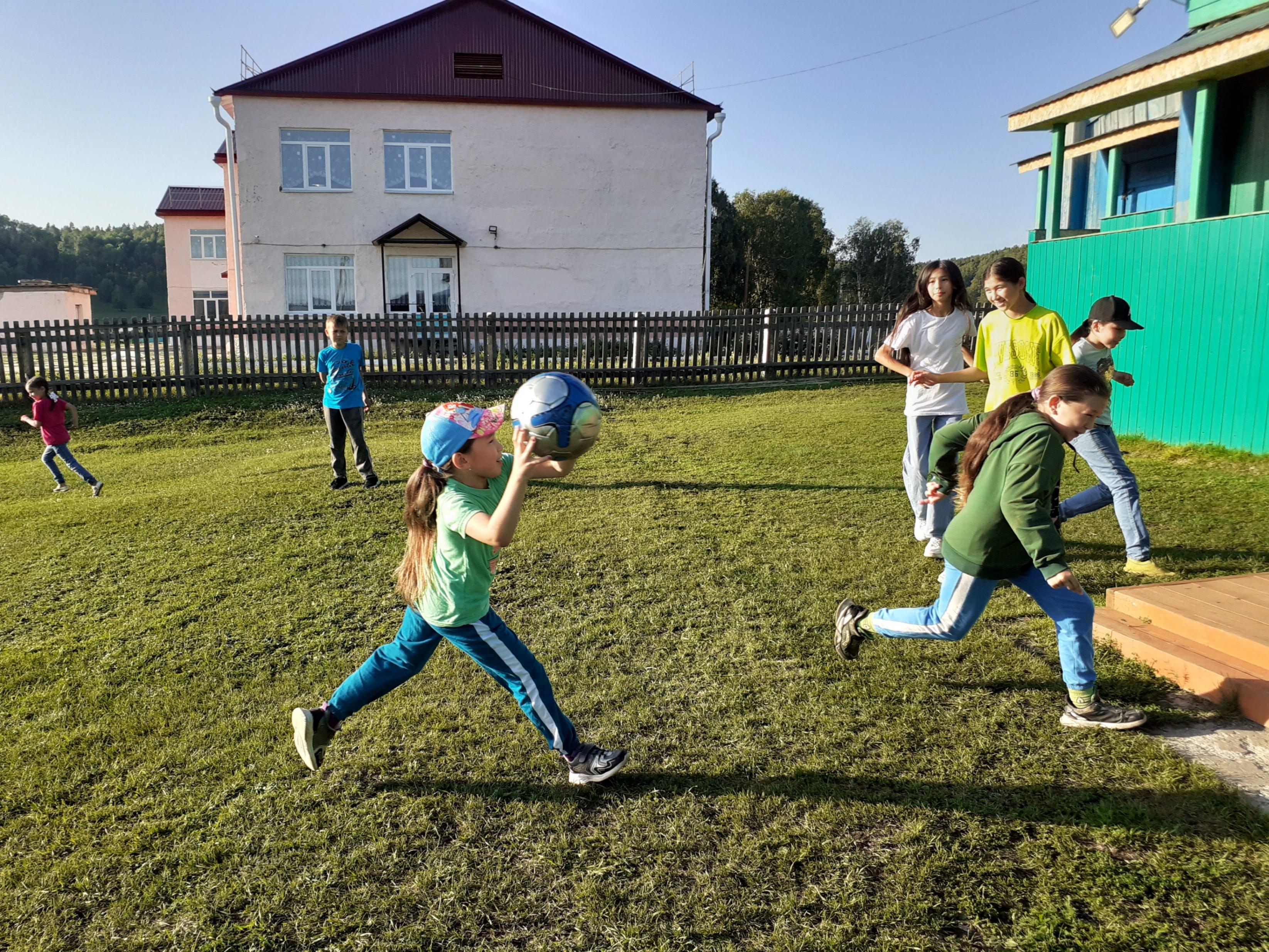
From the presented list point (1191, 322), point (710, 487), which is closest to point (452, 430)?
point (710, 487)

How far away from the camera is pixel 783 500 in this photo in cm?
796

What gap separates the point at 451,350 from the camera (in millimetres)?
16688

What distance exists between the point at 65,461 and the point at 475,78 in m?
19.5

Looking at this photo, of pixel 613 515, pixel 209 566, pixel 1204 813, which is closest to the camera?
pixel 1204 813

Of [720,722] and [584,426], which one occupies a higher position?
[584,426]

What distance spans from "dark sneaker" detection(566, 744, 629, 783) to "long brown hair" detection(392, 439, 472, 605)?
2.88 ft

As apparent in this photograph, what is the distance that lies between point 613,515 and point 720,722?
3.84 meters

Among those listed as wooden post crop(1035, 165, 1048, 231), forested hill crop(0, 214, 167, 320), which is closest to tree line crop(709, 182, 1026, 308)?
wooden post crop(1035, 165, 1048, 231)

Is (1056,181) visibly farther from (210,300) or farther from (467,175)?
(210,300)

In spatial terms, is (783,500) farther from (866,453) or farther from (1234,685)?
(1234,685)

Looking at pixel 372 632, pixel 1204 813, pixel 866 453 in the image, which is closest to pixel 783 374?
pixel 866 453

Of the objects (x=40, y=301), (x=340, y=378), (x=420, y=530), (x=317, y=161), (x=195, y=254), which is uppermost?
(x=317, y=161)

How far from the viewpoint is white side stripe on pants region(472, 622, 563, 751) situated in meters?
3.27

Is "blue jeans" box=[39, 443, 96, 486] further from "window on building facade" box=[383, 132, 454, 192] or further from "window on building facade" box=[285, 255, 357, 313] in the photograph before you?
"window on building facade" box=[383, 132, 454, 192]
